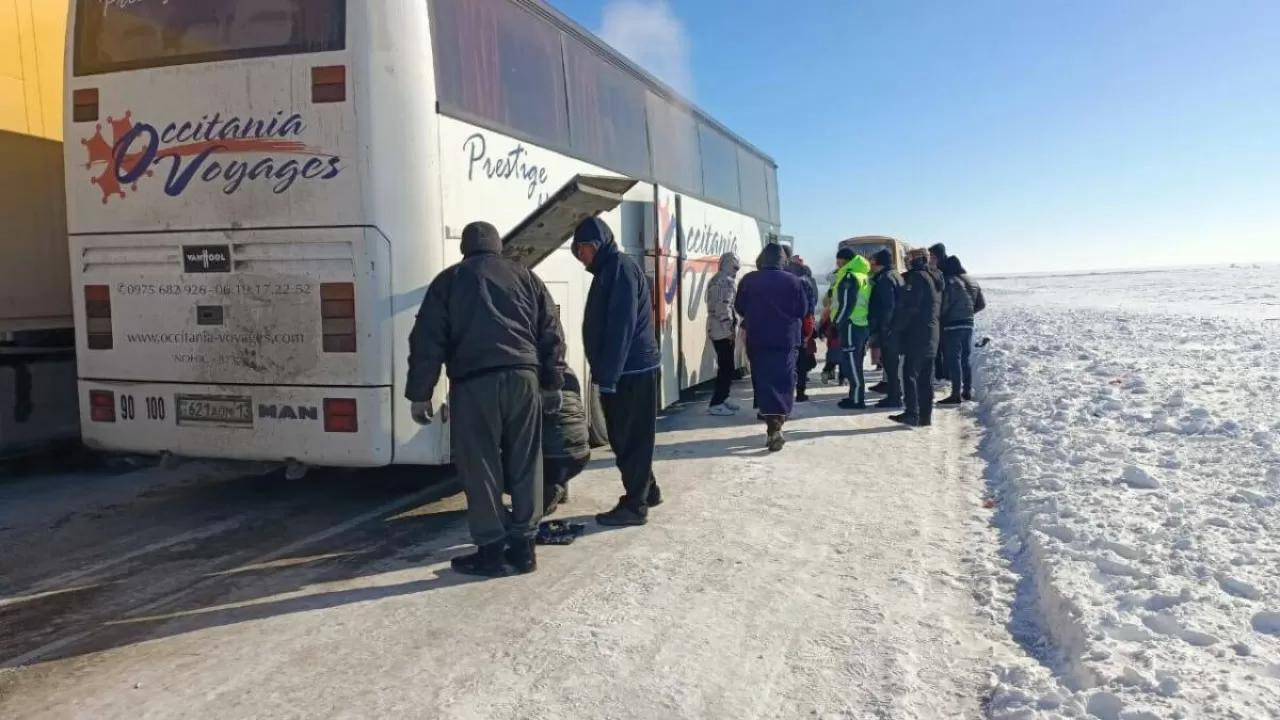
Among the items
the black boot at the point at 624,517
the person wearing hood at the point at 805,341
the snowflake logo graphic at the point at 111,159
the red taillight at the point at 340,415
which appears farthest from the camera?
the person wearing hood at the point at 805,341

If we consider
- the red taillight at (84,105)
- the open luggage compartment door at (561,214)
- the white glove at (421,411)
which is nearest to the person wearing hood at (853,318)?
the open luggage compartment door at (561,214)

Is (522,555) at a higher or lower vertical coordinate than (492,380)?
lower

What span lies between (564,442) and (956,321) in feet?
20.6

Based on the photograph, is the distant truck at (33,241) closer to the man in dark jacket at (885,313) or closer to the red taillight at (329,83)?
the red taillight at (329,83)

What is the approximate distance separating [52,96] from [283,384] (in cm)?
412

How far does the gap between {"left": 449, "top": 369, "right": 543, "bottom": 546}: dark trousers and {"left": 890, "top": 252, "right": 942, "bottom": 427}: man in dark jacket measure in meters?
5.35

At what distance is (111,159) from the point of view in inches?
222

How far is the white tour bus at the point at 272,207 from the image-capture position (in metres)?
5.23

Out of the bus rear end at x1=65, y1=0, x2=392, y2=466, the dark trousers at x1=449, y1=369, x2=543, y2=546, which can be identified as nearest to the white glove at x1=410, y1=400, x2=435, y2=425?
the dark trousers at x1=449, y1=369, x2=543, y2=546

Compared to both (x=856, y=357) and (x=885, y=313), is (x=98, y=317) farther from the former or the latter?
(x=856, y=357)

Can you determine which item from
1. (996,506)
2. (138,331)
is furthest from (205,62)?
(996,506)

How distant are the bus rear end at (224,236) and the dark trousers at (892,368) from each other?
648 cm

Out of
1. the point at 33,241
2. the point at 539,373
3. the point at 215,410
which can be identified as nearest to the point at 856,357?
the point at 539,373

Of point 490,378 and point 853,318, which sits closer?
point 490,378
